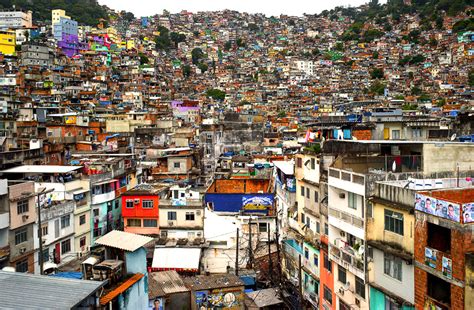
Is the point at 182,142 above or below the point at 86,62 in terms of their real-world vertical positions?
below

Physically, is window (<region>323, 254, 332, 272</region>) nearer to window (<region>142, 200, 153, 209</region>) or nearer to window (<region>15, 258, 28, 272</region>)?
window (<region>142, 200, 153, 209</region>)

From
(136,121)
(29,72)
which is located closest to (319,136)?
(136,121)

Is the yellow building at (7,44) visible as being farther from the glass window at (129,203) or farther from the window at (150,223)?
the window at (150,223)

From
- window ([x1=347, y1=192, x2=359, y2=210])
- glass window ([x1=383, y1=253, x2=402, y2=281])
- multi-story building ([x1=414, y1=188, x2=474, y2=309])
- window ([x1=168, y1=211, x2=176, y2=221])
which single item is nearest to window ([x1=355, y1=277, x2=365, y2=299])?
glass window ([x1=383, y1=253, x2=402, y2=281])

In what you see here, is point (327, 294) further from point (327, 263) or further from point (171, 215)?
point (171, 215)

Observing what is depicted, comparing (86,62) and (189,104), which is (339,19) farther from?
(189,104)

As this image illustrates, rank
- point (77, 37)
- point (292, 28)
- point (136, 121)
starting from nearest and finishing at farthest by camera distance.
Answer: point (136, 121)
point (77, 37)
point (292, 28)
